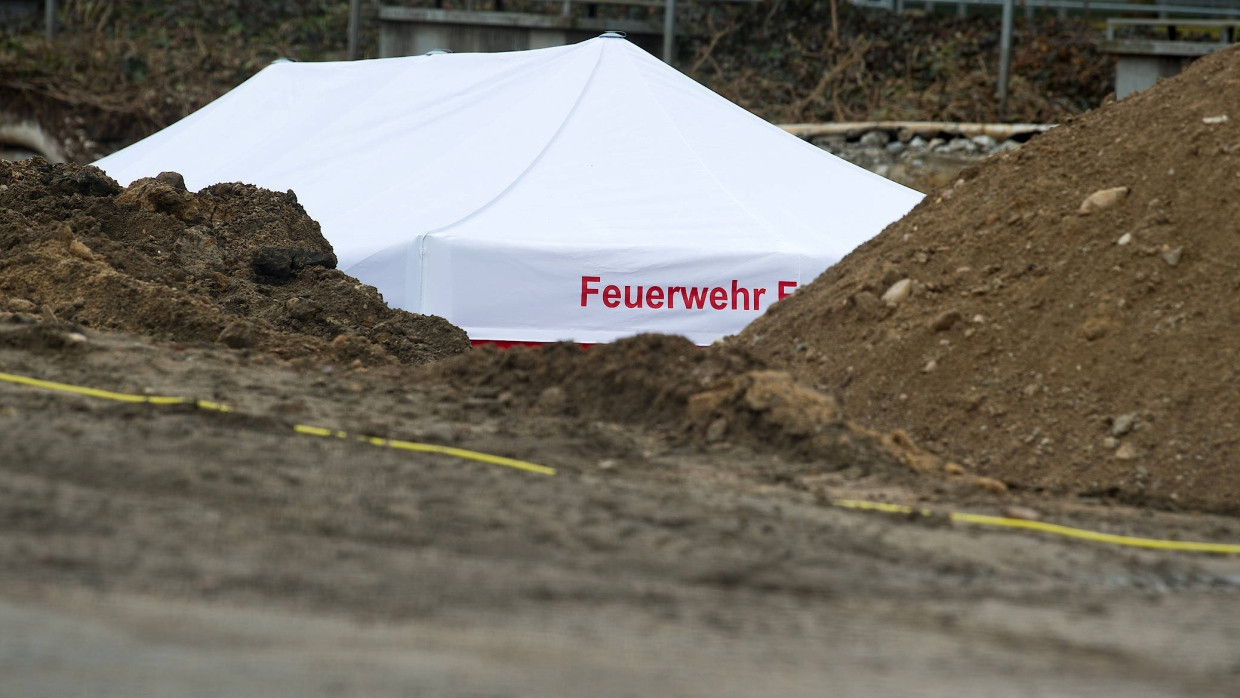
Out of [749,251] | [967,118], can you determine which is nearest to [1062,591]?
[749,251]

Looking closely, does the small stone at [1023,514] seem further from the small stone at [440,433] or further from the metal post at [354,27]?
the metal post at [354,27]

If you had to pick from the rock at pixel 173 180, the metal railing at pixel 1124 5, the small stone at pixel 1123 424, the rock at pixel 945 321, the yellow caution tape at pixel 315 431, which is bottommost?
the yellow caution tape at pixel 315 431

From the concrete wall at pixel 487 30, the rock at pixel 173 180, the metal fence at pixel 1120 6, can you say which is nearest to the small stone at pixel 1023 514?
the rock at pixel 173 180

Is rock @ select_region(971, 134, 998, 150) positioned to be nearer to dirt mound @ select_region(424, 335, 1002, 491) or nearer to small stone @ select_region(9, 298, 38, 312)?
dirt mound @ select_region(424, 335, 1002, 491)

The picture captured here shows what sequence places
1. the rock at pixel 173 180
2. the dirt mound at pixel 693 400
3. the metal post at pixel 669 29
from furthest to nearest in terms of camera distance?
1. the metal post at pixel 669 29
2. the rock at pixel 173 180
3. the dirt mound at pixel 693 400

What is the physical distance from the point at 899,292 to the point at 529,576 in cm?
284

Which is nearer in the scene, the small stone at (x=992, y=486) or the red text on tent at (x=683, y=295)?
the small stone at (x=992, y=486)

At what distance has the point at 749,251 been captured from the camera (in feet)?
22.3

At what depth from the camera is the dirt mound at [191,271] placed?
590cm

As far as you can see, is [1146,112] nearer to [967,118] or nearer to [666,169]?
[666,169]

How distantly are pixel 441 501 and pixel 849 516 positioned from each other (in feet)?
3.83

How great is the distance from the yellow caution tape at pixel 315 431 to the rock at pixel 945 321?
190 cm

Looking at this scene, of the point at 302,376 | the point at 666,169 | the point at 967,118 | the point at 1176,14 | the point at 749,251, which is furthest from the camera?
the point at 1176,14

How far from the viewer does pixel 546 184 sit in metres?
7.42
